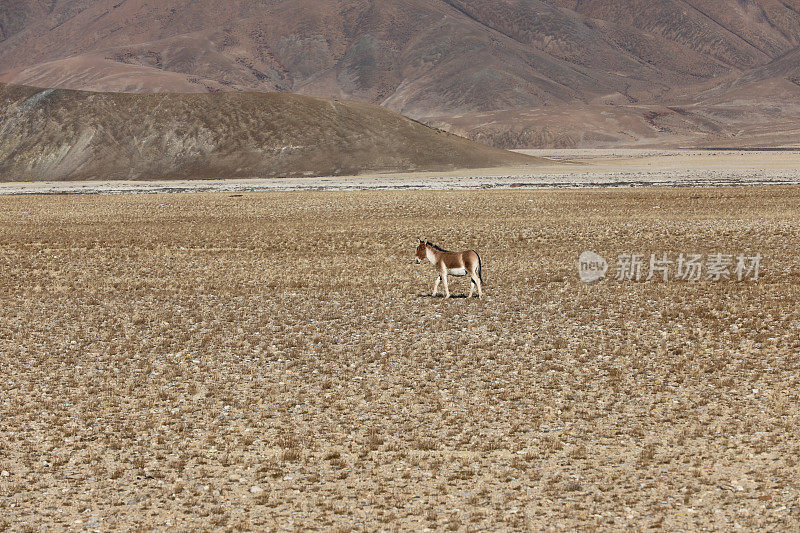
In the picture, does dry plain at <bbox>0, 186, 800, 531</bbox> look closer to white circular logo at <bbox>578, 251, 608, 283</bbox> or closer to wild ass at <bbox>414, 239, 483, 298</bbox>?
wild ass at <bbox>414, 239, 483, 298</bbox>

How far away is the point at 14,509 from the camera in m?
10.5

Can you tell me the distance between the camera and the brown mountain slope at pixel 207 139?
5655 inches

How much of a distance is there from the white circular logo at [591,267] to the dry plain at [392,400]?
4.20 feet

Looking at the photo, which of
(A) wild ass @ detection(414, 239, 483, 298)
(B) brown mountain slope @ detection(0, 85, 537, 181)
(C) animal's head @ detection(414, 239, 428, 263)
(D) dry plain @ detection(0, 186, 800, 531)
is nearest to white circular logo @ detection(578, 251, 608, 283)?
(D) dry plain @ detection(0, 186, 800, 531)

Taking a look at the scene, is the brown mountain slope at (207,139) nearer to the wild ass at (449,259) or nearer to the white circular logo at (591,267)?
the white circular logo at (591,267)

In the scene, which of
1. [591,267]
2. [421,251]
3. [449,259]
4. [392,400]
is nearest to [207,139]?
[591,267]

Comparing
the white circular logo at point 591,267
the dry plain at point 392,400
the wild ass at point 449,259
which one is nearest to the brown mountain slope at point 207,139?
the white circular logo at point 591,267

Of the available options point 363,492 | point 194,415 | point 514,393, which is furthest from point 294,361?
point 363,492

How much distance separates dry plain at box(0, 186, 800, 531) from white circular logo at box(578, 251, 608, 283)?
1280 millimetres

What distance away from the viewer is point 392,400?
47.4ft

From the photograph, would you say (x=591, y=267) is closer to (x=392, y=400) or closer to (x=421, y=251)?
(x=421, y=251)

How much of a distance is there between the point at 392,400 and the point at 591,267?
55.0ft

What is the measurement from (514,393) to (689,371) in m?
3.48

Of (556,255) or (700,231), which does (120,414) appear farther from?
(700,231)
